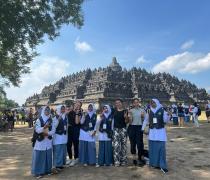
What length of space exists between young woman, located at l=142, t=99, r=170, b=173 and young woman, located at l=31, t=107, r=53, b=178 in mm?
3036

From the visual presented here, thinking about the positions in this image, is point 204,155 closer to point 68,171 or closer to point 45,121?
point 68,171

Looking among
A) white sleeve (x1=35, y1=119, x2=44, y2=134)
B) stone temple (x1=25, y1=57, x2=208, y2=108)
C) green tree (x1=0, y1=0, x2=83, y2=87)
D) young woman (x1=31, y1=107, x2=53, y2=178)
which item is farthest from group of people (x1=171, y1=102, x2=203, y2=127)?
stone temple (x1=25, y1=57, x2=208, y2=108)

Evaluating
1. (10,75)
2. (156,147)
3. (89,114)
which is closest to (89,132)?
(89,114)

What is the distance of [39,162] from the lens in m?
8.67

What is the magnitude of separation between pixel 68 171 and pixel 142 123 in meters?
2.75

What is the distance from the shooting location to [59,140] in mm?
9359

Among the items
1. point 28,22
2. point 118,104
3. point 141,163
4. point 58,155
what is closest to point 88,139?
point 58,155

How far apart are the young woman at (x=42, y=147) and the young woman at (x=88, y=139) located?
1303 millimetres

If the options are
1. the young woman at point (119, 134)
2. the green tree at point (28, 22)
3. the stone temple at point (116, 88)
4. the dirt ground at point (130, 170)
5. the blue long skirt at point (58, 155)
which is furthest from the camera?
the stone temple at point (116, 88)

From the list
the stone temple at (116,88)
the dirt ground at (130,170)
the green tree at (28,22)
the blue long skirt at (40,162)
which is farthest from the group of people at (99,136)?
the stone temple at (116,88)

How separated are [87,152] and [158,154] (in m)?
2.35

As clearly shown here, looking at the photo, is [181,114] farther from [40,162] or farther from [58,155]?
[40,162]

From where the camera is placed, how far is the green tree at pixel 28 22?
60.5 ft

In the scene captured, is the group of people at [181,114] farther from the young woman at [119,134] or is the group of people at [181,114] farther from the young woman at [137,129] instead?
the young woman at [119,134]
